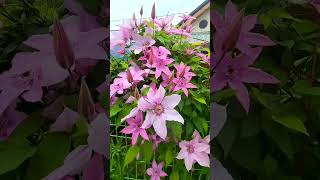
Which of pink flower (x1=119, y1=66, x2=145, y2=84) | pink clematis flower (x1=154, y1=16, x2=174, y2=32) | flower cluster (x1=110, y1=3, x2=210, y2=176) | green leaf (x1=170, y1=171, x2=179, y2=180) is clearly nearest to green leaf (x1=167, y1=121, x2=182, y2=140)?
flower cluster (x1=110, y1=3, x2=210, y2=176)

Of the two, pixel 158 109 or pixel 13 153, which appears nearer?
pixel 13 153

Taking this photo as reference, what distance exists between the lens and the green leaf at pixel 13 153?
0.33 metres

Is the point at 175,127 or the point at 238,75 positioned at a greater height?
the point at 238,75

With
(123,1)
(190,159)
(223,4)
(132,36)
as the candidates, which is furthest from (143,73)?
(223,4)

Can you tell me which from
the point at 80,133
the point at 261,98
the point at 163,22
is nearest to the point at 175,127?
the point at 163,22

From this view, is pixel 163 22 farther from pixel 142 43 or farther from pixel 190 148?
pixel 190 148

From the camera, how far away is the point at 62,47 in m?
0.30

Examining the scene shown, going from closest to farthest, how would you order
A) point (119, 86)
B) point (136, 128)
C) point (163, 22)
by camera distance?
1. point (136, 128)
2. point (119, 86)
3. point (163, 22)

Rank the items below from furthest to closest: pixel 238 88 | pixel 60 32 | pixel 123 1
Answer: pixel 123 1, pixel 238 88, pixel 60 32

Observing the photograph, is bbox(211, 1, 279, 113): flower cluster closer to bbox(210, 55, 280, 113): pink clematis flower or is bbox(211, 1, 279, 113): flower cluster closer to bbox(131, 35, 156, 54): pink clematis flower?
bbox(210, 55, 280, 113): pink clematis flower

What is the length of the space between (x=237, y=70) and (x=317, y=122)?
0.13 metres

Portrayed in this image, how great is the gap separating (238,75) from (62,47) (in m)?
0.20

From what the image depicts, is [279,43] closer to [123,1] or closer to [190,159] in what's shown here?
[123,1]

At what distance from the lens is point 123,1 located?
0.68 m
